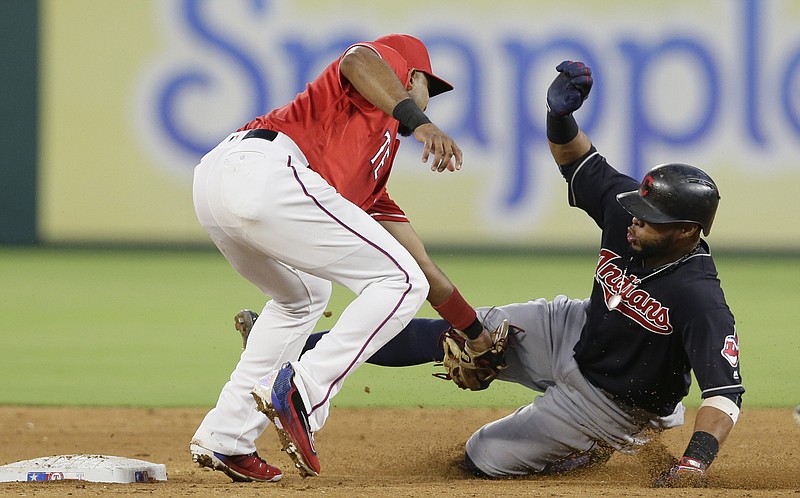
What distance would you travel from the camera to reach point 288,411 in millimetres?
3547

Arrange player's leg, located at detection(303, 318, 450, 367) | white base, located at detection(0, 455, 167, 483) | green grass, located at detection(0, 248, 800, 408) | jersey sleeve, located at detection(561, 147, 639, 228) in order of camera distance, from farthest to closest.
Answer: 1. green grass, located at detection(0, 248, 800, 408)
2. player's leg, located at detection(303, 318, 450, 367)
3. jersey sleeve, located at detection(561, 147, 639, 228)
4. white base, located at detection(0, 455, 167, 483)

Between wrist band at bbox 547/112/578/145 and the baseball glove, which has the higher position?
wrist band at bbox 547/112/578/145

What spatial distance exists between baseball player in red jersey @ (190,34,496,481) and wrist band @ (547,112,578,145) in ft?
2.53

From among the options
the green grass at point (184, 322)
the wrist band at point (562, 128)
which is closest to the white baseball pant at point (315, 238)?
the wrist band at point (562, 128)

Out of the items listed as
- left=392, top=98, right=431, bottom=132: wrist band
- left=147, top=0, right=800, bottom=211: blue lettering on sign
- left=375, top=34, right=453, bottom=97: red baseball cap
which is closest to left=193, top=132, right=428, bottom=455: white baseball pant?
left=392, top=98, right=431, bottom=132: wrist band

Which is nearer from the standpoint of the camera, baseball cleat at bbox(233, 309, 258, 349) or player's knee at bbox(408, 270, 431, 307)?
player's knee at bbox(408, 270, 431, 307)

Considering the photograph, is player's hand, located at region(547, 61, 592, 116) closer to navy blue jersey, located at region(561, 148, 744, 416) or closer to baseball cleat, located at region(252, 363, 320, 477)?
navy blue jersey, located at region(561, 148, 744, 416)

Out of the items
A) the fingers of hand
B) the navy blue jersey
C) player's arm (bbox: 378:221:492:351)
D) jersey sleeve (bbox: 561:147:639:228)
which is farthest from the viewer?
jersey sleeve (bbox: 561:147:639:228)

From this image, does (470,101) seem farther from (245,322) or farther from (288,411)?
(288,411)

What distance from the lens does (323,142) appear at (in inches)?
151

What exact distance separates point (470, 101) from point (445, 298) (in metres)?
8.80

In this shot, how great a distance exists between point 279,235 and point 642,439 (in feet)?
5.82

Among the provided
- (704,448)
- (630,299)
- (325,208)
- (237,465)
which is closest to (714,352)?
(704,448)

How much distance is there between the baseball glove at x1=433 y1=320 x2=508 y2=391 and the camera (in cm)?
455
